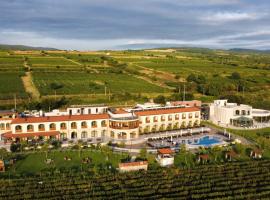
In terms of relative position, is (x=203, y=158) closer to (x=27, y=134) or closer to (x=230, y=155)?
(x=230, y=155)

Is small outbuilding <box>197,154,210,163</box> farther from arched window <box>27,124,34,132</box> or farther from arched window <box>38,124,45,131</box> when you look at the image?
arched window <box>27,124,34,132</box>

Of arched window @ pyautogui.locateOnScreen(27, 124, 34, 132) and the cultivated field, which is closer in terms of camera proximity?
arched window @ pyautogui.locateOnScreen(27, 124, 34, 132)

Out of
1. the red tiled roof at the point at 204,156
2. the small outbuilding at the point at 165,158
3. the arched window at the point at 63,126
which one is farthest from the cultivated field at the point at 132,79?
the small outbuilding at the point at 165,158

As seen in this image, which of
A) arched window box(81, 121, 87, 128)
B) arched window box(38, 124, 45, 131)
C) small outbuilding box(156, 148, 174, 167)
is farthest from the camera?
arched window box(81, 121, 87, 128)

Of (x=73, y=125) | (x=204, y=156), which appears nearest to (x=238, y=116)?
(x=204, y=156)

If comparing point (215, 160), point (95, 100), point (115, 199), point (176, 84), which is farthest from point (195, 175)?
point (176, 84)

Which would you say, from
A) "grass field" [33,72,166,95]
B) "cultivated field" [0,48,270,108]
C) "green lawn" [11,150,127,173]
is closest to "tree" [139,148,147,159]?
"green lawn" [11,150,127,173]

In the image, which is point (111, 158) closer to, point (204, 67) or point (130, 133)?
point (130, 133)
